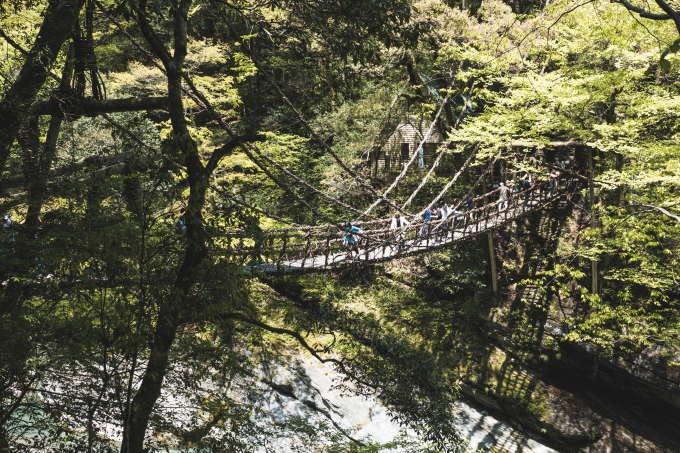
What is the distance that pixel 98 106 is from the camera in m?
2.82

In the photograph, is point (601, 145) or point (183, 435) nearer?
point (183, 435)

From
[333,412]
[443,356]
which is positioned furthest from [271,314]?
[443,356]

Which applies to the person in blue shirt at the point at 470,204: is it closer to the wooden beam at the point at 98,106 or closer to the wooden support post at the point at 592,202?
the wooden support post at the point at 592,202

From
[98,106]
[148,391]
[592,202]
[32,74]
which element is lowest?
[148,391]

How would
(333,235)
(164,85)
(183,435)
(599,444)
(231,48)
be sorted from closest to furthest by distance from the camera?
(183,435), (333,235), (599,444), (164,85), (231,48)

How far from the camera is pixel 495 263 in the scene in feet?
32.3

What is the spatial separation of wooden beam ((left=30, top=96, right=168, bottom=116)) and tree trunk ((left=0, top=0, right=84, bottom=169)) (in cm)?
12

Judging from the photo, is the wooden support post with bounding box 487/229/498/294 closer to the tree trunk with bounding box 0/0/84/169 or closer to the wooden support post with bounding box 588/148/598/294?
the wooden support post with bounding box 588/148/598/294

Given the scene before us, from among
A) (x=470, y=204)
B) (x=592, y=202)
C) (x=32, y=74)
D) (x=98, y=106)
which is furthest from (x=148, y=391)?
(x=470, y=204)

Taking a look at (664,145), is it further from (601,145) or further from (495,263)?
(495,263)

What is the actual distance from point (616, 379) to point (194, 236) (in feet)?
26.8

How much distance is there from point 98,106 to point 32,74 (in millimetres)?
364

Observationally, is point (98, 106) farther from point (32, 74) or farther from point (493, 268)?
point (493, 268)

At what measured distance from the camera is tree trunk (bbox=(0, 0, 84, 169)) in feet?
8.36
